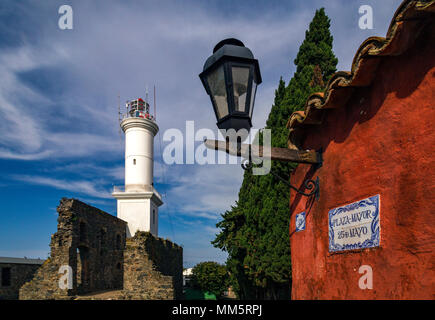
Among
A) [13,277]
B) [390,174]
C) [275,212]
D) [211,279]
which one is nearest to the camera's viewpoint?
[390,174]

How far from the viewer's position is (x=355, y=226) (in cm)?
361

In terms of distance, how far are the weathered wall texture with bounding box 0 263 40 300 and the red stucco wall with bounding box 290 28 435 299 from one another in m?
24.4

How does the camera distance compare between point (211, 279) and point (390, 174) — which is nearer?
point (390, 174)

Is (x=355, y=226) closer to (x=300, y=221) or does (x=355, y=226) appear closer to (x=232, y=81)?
(x=300, y=221)

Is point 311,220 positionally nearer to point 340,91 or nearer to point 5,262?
point 340,91

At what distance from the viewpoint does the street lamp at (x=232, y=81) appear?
118 inches

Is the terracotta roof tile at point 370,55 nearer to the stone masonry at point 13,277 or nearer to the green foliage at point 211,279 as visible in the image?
the stone masonry at point 13,277

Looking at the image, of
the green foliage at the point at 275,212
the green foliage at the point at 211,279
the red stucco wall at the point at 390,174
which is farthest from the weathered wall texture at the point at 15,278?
the red stucco wall at the point at 390,174

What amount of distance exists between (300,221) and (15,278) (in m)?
24.7

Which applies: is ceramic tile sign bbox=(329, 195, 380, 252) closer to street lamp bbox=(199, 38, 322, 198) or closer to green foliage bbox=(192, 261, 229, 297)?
street lamp bbox=(199, 38, 322, 198)

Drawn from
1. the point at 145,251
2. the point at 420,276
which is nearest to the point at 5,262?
the point at 145,251

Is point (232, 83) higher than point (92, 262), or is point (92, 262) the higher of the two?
point (232, 83)

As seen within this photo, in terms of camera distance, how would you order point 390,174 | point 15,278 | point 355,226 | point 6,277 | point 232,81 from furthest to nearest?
point 15,278 → point 6,277 → point 355,226 → point 390,174 → point 232,81

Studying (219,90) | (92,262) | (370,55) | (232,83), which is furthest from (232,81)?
(92,262)
